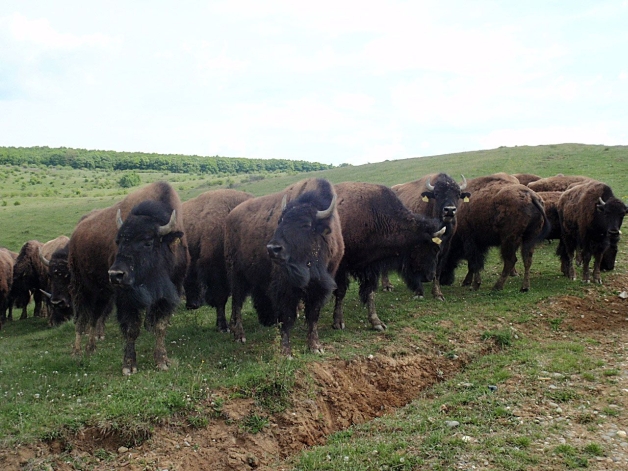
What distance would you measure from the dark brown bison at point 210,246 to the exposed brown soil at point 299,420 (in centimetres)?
326

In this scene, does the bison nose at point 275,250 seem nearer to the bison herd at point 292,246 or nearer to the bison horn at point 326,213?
the bison herd at point 292,246

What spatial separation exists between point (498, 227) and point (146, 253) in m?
8.44

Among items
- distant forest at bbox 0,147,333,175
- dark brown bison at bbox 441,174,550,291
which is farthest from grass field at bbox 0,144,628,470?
distant forest at bbox 0,147,333,175

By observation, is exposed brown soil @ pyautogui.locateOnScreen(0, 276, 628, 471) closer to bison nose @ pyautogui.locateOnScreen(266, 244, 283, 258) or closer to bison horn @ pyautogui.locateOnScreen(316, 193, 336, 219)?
bison nose @ pyautogui.locateOnScreen(266, 244, 283, 258)

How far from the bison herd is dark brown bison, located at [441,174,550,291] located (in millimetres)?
30

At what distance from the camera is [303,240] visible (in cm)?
758

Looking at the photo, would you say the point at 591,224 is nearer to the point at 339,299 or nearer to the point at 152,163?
the point at 339,299

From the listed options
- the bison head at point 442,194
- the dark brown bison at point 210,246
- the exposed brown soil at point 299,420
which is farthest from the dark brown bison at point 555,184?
the dark brown bison at point 210,246

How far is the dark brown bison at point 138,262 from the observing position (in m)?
7.18

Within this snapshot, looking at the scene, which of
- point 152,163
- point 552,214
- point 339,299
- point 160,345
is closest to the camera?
point 160,345

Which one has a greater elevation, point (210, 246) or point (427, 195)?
point (427, 195)

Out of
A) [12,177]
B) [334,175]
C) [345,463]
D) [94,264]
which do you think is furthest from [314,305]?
[12,177]

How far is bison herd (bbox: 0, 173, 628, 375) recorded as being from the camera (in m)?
7.47

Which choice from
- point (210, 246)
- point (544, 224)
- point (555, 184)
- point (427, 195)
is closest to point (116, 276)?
point (210, 246)
